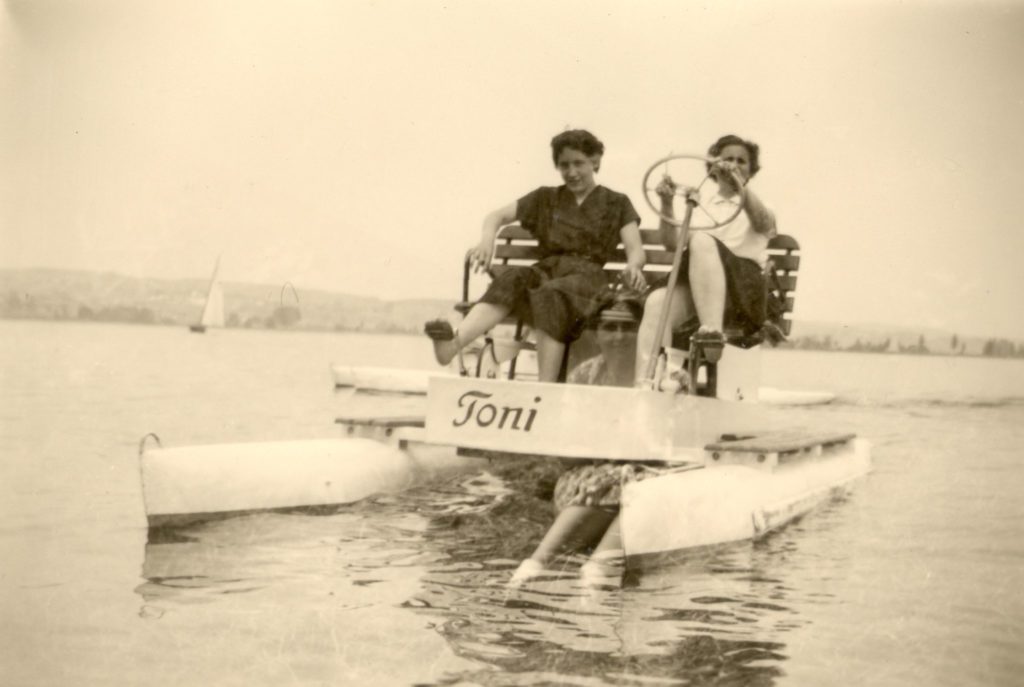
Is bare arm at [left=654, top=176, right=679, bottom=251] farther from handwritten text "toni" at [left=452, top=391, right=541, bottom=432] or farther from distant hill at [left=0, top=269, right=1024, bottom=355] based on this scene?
handwritten text "toni" at [left=452, top=391, right=541, bottom=432]

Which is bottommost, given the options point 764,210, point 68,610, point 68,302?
point 68,610

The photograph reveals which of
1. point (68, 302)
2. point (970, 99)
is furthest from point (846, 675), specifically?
point (68, 302)

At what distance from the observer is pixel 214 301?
170 inches

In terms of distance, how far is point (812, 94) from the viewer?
4297mm

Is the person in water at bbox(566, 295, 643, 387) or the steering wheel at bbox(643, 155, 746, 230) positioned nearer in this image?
the steering wheel at bbox(643, 155, 746, 230)

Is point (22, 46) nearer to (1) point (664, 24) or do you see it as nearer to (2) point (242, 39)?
(2) point (242, 39)

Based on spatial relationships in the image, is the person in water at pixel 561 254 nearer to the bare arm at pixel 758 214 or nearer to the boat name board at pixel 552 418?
the boat name board at pixel 552 418

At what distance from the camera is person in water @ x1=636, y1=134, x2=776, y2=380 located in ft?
15.0

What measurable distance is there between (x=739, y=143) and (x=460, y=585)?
6.86 ft

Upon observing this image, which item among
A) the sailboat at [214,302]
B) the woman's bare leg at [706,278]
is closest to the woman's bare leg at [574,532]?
the woman's bare leg at [706,278]

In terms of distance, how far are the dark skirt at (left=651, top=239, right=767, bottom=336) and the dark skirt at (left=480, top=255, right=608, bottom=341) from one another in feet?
0.89

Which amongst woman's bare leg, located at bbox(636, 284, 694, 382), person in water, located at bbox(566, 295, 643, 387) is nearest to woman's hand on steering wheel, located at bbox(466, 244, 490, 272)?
person in water, located at bbox(566, 295, 643, 387)

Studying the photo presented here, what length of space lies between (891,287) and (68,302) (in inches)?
123

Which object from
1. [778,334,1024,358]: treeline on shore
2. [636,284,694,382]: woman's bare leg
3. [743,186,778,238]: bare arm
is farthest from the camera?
[743,186,778,238]: bare arm
